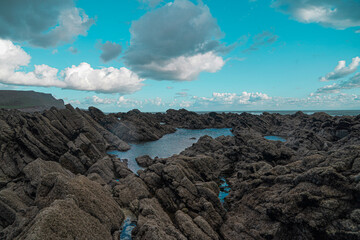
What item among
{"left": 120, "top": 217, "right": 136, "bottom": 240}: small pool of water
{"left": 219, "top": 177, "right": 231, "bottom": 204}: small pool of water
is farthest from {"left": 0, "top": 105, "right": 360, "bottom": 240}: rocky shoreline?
{"left": 219, "top": 177, "right": 231, "bottom": 204}: small pool of water

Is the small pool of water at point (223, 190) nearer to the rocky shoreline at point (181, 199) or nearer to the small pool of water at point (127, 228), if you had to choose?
the rocky shoreline at point (181, 199)

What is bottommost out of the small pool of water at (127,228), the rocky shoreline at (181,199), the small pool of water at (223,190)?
the small pool of water at (223,190)

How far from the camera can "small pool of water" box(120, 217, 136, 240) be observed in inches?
799

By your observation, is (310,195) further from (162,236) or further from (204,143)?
(204,143)

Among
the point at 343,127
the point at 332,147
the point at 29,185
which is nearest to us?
the point at 29,185

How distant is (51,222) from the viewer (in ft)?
45.6

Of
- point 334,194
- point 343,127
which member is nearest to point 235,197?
point 334,194

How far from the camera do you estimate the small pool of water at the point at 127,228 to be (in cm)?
2029

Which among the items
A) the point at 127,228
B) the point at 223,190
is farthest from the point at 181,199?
the point at 223,190

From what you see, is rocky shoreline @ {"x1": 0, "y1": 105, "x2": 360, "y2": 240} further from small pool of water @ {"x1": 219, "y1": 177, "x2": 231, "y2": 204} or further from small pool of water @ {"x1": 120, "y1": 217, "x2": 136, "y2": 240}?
small pool of water @ {"x1": 219, "y1": 177, "x2": 231, "y2": 204}

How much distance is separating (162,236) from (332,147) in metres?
63.4

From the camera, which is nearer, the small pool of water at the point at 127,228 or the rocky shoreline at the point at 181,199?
the rocky shoreline at the point at 181,199

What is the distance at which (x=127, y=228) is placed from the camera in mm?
21922

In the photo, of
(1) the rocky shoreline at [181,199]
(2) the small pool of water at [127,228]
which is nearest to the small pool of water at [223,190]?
(1) the rocky shoreline at [181,199]
